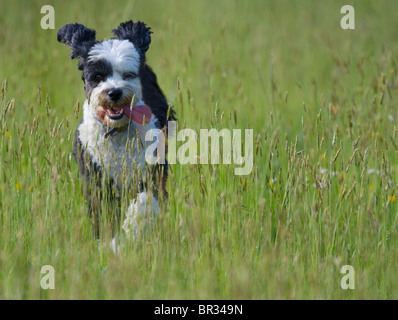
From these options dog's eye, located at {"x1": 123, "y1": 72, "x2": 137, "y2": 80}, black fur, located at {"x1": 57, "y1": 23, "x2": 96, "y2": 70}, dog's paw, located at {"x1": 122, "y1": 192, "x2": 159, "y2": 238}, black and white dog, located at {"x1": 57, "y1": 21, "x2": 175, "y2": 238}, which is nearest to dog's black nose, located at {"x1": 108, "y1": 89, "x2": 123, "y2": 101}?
black and white dog, located at {"x1": 57, "y1": 21, "x2": 175, "y2": 238}

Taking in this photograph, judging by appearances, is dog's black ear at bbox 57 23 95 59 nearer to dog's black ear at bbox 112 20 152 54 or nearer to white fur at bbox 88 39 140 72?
white fur at bbox 88 39 140 72

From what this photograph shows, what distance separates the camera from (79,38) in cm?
436

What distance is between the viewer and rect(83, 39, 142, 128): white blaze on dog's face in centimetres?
402

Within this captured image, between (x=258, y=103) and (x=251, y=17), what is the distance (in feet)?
7.70

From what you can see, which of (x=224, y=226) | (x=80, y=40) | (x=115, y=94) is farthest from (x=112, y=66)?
(x=224, y=226)

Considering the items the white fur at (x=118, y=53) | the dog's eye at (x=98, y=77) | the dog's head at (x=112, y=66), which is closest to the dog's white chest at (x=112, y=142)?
the dog's head at (x=112, y=66)

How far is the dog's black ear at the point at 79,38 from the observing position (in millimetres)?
4324

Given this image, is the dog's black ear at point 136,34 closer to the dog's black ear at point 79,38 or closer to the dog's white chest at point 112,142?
the dog's black ear at point 79,38

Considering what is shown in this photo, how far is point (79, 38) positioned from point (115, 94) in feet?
2.03

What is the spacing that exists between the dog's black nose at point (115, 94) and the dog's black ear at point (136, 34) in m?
0.56

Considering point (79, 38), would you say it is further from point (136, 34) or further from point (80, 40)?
point (136, 34)
